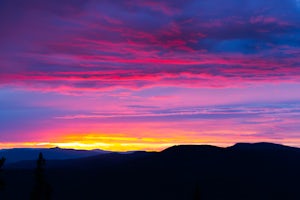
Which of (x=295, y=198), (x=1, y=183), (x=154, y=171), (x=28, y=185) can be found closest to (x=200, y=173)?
(x=154, y=171)

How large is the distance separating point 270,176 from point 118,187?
5604cm

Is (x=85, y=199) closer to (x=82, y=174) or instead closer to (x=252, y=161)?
(x=82, y=174)

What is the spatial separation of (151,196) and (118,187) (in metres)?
16.8

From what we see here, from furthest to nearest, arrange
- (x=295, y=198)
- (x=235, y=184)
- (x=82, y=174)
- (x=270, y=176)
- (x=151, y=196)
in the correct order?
(x=82, y=174), (x=270, y=176), (x=235, y=184), (x=151, y=196), (x=295, y=198)

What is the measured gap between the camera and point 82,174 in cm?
18862

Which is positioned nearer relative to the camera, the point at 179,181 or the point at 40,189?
the point at 40,189

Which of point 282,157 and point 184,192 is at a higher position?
point 282,157

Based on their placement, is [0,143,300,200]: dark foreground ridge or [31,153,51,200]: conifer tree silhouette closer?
[31,153,51,200]: conifer tree silhouette

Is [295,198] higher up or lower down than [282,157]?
lower down

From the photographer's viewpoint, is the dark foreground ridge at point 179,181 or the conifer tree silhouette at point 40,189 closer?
the conifer tree silhouette at point 40,189

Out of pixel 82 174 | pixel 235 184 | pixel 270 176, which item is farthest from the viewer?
pixel 82 174

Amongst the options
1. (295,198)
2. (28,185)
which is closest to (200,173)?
(295,198)

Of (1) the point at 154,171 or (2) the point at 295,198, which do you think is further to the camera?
(1) the point at 154,171

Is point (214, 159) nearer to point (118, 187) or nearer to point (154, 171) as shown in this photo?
point (154, 171)
